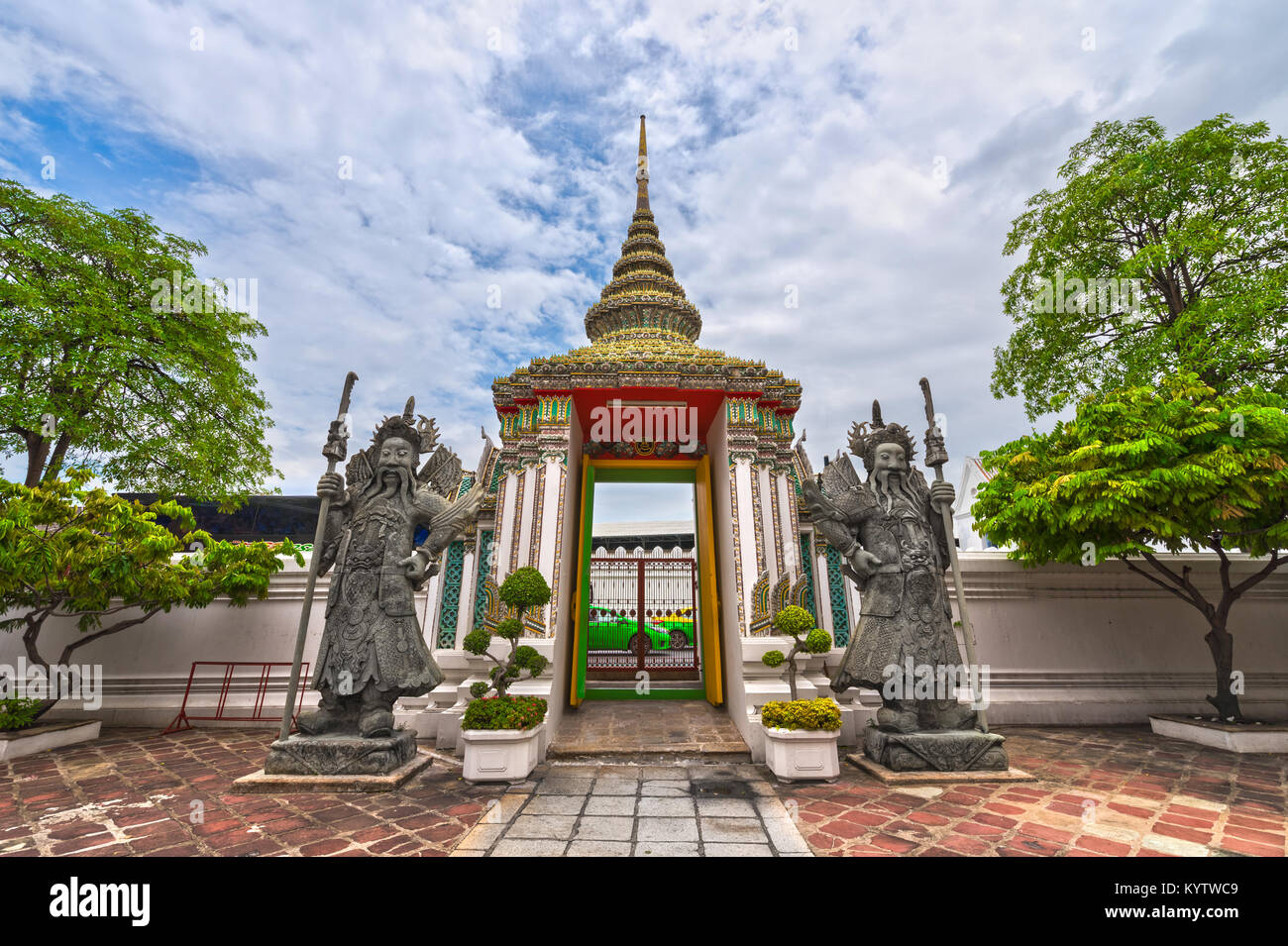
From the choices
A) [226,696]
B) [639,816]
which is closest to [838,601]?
[639,816]

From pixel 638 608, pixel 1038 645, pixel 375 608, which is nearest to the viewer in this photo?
pixel 375 608

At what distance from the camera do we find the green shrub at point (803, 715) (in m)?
5.18

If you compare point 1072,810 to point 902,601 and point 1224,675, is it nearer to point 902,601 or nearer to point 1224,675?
point 902,601

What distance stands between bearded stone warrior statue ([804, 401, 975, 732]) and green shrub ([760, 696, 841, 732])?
606mm

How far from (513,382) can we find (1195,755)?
10.6m

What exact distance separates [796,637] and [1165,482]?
184 inches

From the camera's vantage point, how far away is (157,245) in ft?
36.7

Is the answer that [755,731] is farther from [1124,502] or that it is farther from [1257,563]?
[1257,563]

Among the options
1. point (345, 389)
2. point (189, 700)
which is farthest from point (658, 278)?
point (189, 700)

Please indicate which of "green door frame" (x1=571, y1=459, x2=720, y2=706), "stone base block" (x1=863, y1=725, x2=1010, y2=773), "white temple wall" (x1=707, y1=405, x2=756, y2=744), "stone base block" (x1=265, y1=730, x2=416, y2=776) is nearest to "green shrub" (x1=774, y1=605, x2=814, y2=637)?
"white temple wall" (x1=707, y1=405, x2=756, y2=744)

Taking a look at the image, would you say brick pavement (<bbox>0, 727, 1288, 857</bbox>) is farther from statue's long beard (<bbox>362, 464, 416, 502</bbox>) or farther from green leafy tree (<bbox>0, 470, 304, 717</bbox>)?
statue's long beard (<bbox>362, 464, 416, 502</bbox>)

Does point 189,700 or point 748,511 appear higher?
point 748,511

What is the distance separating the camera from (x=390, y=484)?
595cm

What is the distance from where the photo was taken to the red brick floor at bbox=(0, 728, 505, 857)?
362cm
